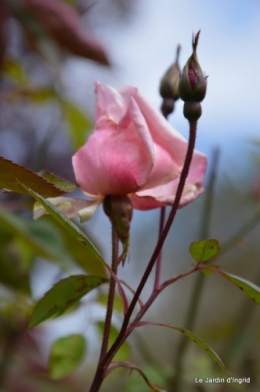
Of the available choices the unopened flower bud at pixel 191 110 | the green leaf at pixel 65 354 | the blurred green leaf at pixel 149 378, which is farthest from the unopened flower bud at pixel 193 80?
the blurred green leaf at pixel 149 378

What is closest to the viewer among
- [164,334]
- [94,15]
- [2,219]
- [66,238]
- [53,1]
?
[2,219]

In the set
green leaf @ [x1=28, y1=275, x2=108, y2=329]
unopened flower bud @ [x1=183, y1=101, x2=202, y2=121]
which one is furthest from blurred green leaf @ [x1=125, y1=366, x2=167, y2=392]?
unopened flower bud @ [x1=183, y1=101, x2=202, y2=121]

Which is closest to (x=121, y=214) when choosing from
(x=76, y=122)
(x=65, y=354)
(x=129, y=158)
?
(x=129, y=158)

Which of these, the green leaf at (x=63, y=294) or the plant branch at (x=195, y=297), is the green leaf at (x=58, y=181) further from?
the plant branch at (x=195, y=297)

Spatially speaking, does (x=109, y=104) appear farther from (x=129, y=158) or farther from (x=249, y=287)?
(x=249, y=287)

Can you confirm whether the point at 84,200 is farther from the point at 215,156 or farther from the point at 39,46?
the point at 39,46

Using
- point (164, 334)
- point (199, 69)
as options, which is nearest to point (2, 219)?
point (199, 69)

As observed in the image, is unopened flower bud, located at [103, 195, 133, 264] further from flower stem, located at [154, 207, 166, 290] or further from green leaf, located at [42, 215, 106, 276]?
green leaf, located at [42, 215, 106, 276]
